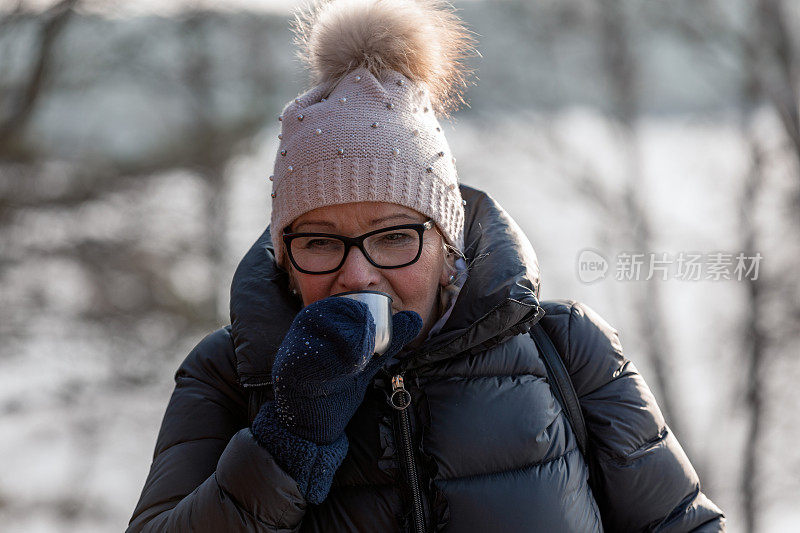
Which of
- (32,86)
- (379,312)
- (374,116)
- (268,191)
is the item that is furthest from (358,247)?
(268,191)

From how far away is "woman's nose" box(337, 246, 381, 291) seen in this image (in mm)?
1373

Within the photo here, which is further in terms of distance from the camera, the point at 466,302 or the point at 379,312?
the point at 466,302

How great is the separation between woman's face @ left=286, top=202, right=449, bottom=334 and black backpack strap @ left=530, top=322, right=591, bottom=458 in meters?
0.25

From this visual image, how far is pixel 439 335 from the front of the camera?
1.43 m

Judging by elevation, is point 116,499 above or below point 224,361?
below

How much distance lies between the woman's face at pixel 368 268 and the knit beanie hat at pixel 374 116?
0.07 feet

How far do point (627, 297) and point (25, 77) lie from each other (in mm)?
6007

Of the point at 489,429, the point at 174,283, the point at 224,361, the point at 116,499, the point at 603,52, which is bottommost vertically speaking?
the point at 116,499

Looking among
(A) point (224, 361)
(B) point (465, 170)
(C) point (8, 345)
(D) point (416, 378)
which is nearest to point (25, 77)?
(C) point (8, 345)

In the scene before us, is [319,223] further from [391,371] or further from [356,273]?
[391,371]

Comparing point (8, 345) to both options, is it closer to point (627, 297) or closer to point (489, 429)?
point (489, 429)

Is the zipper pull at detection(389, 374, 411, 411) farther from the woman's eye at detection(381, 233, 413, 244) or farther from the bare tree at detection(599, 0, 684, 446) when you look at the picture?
the bare tree at detection(599, 0, 684, 446)

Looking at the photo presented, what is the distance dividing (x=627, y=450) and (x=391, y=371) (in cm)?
47

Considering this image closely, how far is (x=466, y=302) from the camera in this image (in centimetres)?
147
